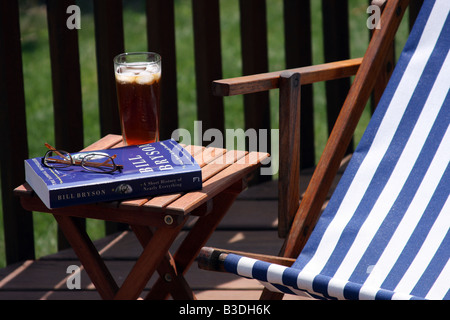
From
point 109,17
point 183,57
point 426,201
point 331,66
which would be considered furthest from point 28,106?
point 426,201

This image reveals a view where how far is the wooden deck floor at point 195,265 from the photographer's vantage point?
7.82ft

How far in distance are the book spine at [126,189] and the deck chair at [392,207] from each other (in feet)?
0.53

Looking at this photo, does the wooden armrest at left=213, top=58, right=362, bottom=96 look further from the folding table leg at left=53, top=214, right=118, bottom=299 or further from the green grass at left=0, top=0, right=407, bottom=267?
the green grass at left=0, top=0, right=407, bottom=267

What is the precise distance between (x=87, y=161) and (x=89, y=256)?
224mm

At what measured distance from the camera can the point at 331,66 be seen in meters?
2.18

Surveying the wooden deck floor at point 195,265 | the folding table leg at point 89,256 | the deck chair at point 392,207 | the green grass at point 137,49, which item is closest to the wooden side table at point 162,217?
the folding table leg at point 89,256

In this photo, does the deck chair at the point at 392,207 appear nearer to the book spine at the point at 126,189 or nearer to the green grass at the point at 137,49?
the book spine at the point at 126,189

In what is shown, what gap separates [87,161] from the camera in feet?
6.00

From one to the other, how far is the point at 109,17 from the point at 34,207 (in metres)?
0.97

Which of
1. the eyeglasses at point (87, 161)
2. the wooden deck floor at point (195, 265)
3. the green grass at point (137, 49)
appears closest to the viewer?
the eyeglasses at point (87, 161)

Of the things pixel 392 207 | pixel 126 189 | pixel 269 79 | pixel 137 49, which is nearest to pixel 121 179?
pixel 126 189

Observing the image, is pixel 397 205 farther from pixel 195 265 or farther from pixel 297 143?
pixel 195 265

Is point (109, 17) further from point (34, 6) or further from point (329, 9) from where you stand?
point (34, 6)

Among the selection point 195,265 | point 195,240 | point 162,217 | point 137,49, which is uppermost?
point 137,49
